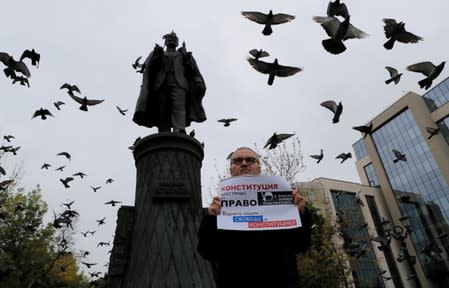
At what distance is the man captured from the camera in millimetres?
2006

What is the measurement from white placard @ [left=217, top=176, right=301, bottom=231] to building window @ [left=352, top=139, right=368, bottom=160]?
54.4 meters

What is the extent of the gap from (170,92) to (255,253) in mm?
4501

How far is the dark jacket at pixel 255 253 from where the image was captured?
2004 mm

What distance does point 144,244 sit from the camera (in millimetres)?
4293

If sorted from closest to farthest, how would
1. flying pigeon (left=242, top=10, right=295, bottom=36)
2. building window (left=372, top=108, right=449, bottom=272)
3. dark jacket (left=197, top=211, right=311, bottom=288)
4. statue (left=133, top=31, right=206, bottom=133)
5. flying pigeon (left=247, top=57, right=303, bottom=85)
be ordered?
dark jacket (left=197, top=211, right=311, bottom=288)
flying pigeon (left=247, top=57, right=303, bottom=85)
flying pigeon (left=242, top=10, right=295, bottom=36)
statue (left=133, top=31, right=206, bottom=133)
building window (left=372, top=108, right=449, bottom=272)

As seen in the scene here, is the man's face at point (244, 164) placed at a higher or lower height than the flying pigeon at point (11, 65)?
lower

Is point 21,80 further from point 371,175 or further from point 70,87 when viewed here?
point 371,175

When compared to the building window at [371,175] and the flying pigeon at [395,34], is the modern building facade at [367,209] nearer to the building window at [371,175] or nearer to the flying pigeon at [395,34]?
the building window at [371,175]

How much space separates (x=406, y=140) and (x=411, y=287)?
61.8 ft

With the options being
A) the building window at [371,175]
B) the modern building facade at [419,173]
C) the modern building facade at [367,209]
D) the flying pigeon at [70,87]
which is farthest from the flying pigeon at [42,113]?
the building window at [371,175]

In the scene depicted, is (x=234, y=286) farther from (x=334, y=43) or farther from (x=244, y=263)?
(x=334, y=43)

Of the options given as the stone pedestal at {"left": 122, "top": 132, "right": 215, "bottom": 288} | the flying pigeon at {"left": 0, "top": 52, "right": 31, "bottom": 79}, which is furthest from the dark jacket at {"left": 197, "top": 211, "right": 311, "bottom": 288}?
the flying pigeon at {"left": 0, "top": 52, "right": 31, "bottom": 79}

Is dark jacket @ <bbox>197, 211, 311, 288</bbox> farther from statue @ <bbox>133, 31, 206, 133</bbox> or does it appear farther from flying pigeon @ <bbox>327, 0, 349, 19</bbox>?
statue @ <bbox>133, 31, 206, 133</bbox>

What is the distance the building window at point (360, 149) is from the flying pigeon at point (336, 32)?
52.2 m
